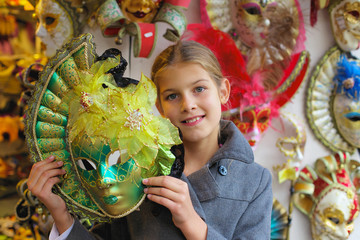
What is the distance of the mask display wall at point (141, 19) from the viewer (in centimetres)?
82

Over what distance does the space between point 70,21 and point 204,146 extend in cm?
43

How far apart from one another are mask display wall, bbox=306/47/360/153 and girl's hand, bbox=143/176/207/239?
78 cm

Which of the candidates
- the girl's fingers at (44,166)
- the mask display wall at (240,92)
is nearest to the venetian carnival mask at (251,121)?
the mask display wall at (240,92)

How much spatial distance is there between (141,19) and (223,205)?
464 millimetres

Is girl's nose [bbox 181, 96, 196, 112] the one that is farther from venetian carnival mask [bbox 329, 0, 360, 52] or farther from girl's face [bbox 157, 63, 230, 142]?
venetian carnival mask [bbox 329, 0, 360, 52]

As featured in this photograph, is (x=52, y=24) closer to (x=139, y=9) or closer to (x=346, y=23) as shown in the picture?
(x=139, y=9)

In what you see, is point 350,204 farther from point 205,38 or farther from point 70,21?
point 70,21

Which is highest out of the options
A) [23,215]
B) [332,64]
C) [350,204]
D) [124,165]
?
[124,165]

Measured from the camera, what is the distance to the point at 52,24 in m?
0.87

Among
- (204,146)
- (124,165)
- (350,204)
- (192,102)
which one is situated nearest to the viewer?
(124,165)

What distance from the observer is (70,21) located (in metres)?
0.89

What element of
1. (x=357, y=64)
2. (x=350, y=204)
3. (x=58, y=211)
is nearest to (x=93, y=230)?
(x=58, y=211)

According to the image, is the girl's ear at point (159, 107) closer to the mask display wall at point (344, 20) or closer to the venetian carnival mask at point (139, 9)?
the venetian carnival mask at point (139, 9)

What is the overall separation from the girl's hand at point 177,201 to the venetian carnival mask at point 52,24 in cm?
46
